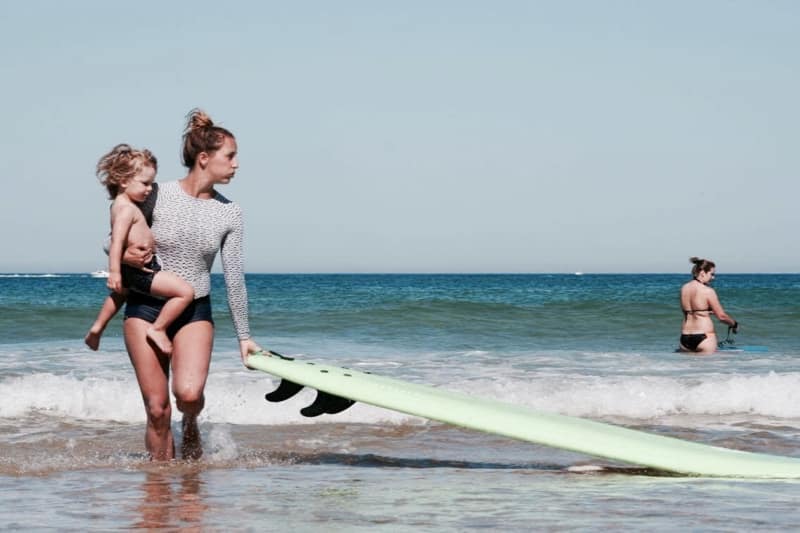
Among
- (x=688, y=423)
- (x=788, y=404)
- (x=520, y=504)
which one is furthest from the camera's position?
(x=788, y=404)

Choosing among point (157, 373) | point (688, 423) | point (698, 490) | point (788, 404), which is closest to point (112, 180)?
point (157, 373)

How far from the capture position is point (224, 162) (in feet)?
16.3

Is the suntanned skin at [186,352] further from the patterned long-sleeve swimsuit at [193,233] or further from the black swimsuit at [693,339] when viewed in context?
the black swimsuit at [693,339]

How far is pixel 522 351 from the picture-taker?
14438mm

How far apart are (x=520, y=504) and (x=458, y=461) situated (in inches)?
62.9

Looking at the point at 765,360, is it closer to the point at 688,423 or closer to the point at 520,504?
the point at 688,423

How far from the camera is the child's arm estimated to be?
4707 mm

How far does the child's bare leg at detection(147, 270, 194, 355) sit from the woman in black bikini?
31.0 ft

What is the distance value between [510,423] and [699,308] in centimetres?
861

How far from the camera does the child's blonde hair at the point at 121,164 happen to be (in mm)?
4785

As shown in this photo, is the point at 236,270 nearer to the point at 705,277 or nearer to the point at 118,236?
the point at 118,236

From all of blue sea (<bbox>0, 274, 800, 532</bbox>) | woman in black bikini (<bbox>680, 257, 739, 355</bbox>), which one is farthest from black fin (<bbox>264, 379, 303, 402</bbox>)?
woman in black bikini (<bbox>680, 257, 739, 355</bbox>)

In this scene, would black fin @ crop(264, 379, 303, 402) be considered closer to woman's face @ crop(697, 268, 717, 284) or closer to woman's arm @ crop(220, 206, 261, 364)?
woman's arm @ crop(220, 206, 261, 364)

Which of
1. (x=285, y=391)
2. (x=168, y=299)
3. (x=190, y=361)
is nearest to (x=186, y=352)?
(x=190, y=361)
